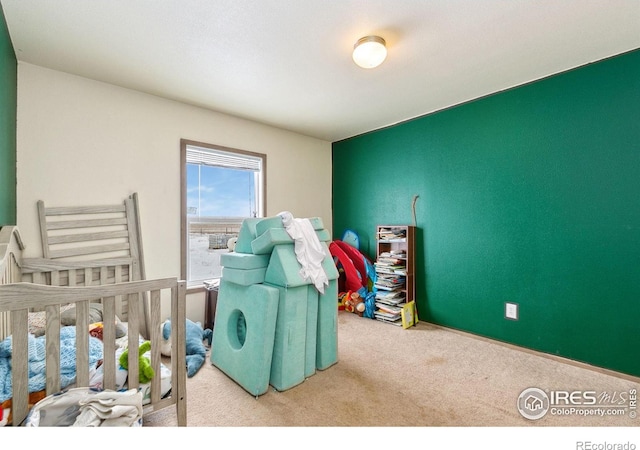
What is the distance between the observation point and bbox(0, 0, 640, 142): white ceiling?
5.56ft

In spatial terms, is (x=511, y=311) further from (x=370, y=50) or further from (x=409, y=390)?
(x=370, y=50)

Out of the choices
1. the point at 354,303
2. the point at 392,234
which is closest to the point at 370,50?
the point at 392,234

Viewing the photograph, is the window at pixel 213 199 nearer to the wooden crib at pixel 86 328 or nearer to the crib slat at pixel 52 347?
the wooden crib at pixel 86 328

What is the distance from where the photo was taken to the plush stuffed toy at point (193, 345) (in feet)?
7.45

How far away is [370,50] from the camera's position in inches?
76.4

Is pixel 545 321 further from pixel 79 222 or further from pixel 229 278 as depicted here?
pixel 79 222

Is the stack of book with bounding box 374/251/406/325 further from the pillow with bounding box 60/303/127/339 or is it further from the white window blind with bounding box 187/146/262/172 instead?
the pillow with bounding box 60/303/127/339

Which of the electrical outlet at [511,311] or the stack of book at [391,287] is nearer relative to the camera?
the electrical outlet at [511,311]

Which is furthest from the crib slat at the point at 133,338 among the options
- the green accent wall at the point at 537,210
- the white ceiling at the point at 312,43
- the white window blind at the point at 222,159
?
the green accent wall at the point at 537,210

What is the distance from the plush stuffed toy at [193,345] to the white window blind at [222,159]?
5.44ft

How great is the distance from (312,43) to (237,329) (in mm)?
2141

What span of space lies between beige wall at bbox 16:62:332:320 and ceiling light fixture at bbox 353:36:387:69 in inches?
73.3

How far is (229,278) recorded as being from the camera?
2195 millimetres

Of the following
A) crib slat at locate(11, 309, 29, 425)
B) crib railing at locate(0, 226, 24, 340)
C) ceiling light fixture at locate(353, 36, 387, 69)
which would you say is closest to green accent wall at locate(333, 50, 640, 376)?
ceiling light fixture at locate(353, 36, 387, 69)
